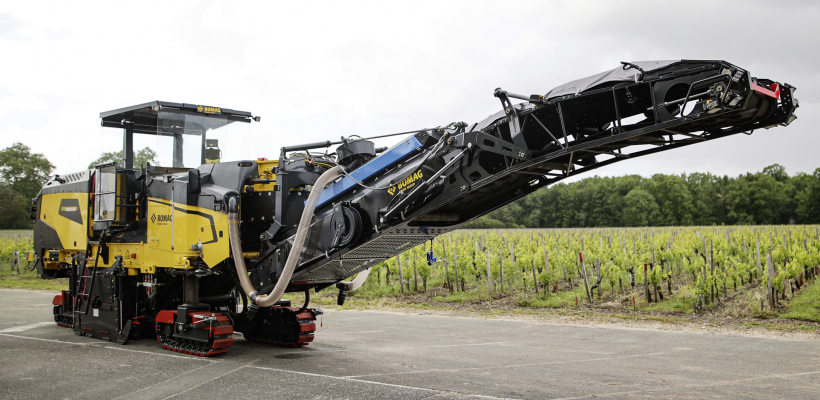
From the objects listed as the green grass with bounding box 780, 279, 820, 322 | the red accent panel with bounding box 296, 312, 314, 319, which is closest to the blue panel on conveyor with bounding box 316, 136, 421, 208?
the red accent panel with bounding box 296, 312, 314, 319

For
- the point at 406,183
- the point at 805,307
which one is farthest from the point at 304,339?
the point at 805,307

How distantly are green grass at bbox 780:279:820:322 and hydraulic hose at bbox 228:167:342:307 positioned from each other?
1062cm

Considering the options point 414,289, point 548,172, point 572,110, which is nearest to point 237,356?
point 548,172

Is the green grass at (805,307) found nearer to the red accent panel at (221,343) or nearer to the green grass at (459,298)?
the green grass at (459,298)

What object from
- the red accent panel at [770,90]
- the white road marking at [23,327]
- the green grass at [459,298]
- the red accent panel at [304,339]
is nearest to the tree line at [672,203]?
the green grass at [459,298]

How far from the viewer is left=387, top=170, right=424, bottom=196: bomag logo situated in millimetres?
6727

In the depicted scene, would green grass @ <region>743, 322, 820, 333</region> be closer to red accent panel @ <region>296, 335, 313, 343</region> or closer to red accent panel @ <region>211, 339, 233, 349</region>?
red accent panel @ <region>296, 335, 313, 343</region>

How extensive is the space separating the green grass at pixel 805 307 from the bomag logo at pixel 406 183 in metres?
10.0

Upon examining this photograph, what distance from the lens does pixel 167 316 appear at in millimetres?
8914

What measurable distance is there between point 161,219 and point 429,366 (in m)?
4.67

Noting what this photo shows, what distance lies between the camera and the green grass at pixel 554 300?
1474 cm

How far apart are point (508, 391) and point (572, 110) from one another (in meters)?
3.18

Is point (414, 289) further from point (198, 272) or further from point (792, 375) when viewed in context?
point (792, 375)

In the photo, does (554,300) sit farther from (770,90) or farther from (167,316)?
(770,90)
